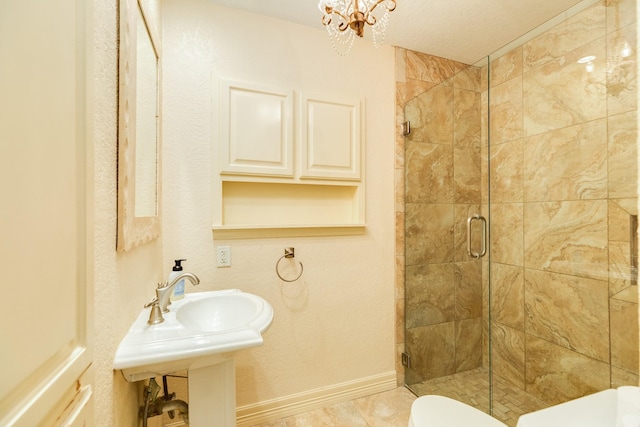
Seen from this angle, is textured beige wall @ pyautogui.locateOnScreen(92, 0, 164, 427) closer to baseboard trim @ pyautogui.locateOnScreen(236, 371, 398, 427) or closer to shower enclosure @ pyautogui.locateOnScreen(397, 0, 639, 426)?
baseboard trim @ pyautogui.locateOnScreen(236, 371, 398, 427)

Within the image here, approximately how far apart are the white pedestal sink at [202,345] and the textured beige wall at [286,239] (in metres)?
0.28

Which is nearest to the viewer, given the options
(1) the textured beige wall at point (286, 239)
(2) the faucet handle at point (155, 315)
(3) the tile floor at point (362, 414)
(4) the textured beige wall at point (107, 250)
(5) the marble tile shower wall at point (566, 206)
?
(4) the textured beige wall at point (107, 250)

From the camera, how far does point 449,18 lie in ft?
5.62

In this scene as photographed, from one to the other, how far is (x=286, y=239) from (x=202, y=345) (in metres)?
0.92

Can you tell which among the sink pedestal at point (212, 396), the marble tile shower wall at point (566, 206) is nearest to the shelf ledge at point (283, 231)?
the sink pedestal at point (212, 396)

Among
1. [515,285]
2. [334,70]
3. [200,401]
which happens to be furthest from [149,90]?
[515,285]

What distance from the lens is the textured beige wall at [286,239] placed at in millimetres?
1522

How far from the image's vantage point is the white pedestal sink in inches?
32.2

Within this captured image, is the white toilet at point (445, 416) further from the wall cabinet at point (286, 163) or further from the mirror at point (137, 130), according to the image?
the mirror at point (137, 130)

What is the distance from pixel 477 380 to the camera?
1.94m

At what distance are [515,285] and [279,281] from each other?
1.70 m

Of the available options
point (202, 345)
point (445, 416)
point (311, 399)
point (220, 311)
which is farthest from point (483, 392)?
point (202, 345)

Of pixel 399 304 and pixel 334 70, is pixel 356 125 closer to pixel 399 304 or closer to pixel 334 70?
pixel 334 70

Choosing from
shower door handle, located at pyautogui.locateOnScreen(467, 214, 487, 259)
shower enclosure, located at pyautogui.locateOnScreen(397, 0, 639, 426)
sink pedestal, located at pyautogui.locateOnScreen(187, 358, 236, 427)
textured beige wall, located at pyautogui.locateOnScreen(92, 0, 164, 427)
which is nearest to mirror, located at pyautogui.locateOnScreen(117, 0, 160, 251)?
textured beige wall, located at pyautogui.locateOnScreen(92, 0, 164, 427)
